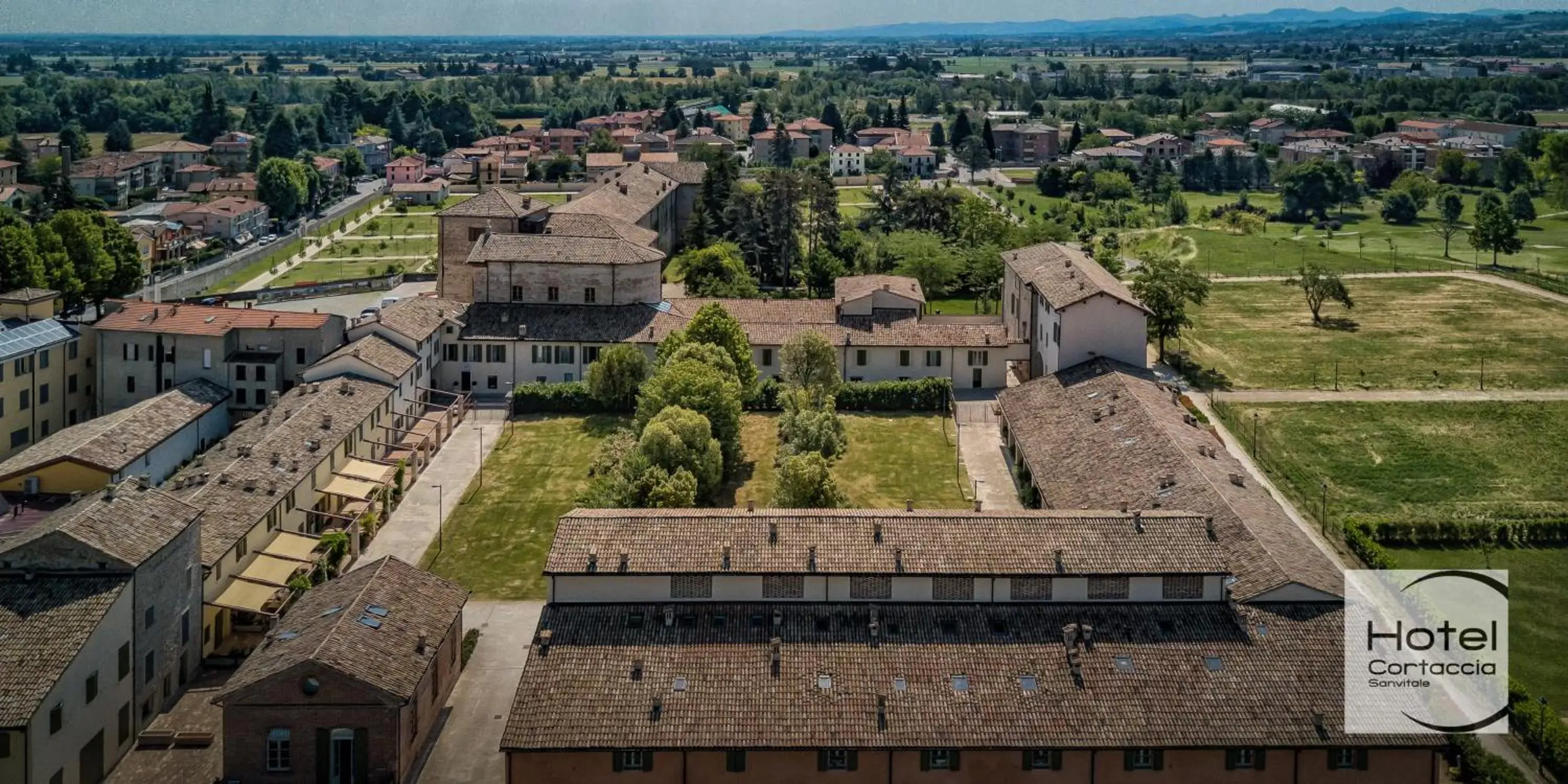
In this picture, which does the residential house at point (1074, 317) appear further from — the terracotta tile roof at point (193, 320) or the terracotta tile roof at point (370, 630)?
the terracotta tile roof at point (193, 320)

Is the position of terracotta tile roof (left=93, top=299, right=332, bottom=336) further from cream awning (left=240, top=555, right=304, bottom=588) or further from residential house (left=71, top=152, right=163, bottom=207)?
residential house (left=71, top=152, right=163, bottom=207)

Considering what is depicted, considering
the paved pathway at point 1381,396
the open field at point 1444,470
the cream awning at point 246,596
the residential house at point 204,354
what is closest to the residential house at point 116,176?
the residential house at point 204,354

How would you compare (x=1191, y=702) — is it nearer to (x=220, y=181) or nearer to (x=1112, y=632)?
(x=1112, y=632)

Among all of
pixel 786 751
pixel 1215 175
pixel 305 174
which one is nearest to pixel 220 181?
pixel 305 174

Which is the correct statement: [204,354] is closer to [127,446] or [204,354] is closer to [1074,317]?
[127,446]

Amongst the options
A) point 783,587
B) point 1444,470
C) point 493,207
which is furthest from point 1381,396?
point 493,207

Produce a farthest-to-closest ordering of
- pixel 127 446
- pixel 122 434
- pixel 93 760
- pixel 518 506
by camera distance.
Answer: pixel 518 506, pixel 122 434, pixel 127 446, pixel 93 760

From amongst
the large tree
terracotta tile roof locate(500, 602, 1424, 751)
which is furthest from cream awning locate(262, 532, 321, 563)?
the large tree
